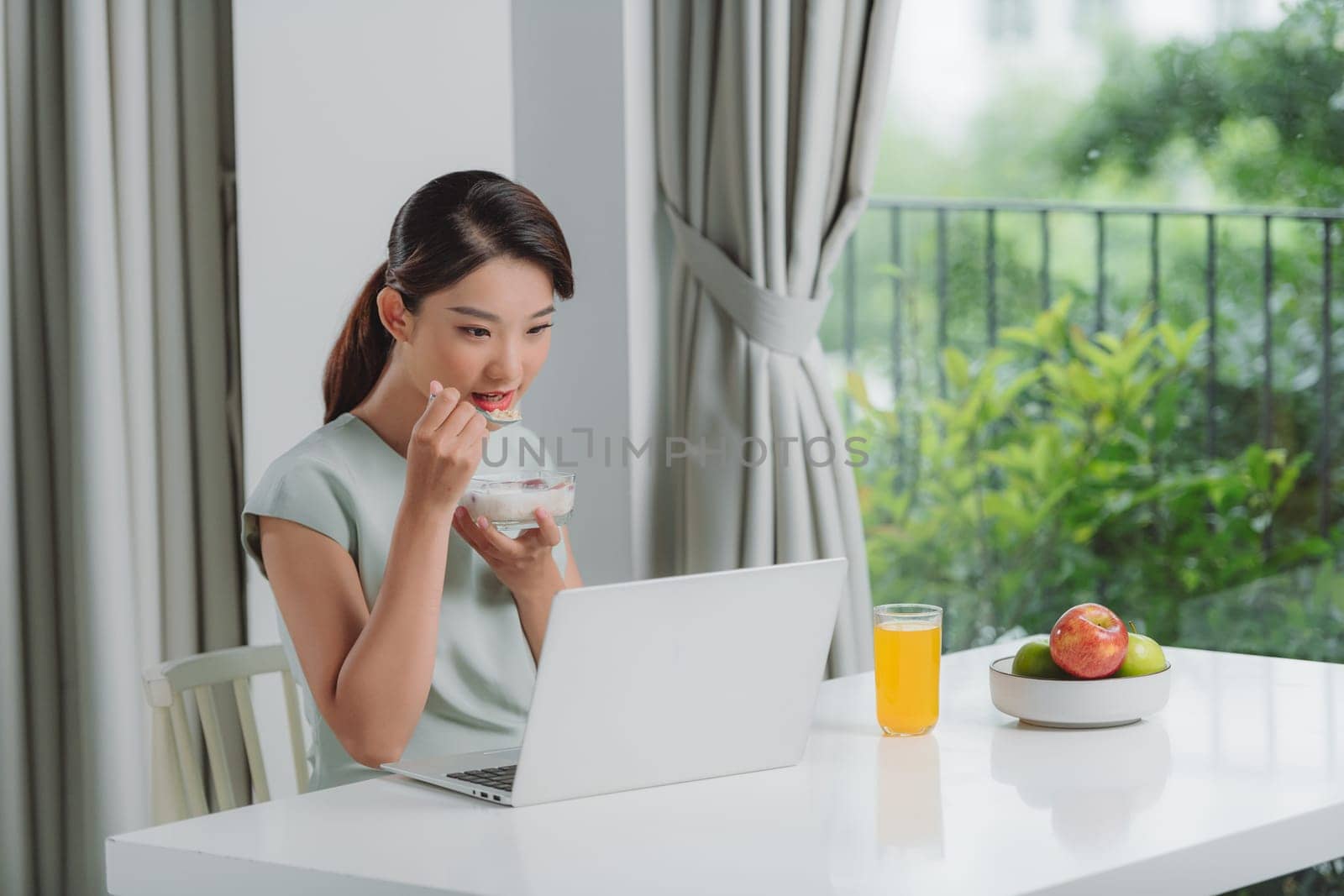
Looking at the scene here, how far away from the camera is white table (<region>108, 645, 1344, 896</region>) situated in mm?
1006

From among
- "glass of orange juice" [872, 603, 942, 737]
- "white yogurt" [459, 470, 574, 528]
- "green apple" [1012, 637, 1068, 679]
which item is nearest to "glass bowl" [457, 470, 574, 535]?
"white yogurt" [459, 470, 574, 528]

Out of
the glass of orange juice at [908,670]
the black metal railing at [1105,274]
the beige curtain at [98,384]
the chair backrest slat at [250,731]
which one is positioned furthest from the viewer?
the black metal railing at [1105,274]

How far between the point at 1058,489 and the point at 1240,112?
76cm

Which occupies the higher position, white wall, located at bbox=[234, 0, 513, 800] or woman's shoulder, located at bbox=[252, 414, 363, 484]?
white wall, located at bbox=[234, 0, 513, 800]

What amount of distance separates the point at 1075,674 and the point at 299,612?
2.48 ft

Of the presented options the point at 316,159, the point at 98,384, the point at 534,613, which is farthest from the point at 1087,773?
the point at 316,159

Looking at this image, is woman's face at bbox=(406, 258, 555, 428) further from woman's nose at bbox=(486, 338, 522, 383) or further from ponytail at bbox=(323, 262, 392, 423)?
ponytail at bbox=(323, 262, 392, 423)

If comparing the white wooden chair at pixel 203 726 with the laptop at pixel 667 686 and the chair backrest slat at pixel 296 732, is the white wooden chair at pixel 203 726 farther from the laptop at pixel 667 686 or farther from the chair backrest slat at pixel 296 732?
the laptop at pixel 667 686

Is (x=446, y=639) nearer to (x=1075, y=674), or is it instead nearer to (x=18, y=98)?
(x=1075, y=674)

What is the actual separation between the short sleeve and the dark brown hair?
20 centimetres

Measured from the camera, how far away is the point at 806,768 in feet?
4.25

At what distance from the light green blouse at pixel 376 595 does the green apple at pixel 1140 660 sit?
61 cm

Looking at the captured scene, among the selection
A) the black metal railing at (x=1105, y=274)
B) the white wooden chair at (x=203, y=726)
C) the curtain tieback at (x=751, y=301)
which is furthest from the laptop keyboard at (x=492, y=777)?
the black metal railing at (x=1105, y=274)

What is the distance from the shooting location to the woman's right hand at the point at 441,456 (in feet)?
4.61
